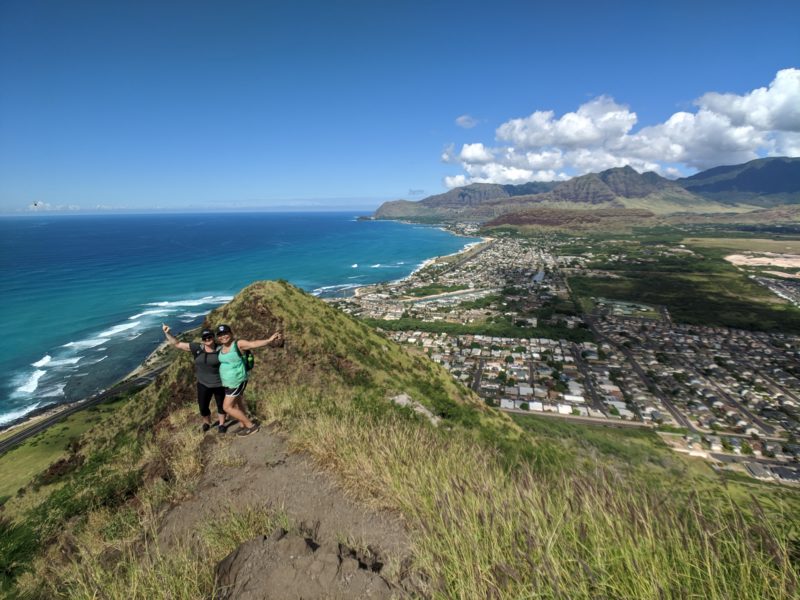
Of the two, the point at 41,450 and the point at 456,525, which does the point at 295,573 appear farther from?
the point at 41,450

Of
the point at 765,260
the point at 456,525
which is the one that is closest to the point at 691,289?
the point at 765,260

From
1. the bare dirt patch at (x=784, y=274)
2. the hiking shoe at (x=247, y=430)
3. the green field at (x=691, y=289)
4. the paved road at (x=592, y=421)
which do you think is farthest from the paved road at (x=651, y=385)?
the bare dirt patch at (x=784, y=274)

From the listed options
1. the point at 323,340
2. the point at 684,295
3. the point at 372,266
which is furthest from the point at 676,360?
the point at 372,266

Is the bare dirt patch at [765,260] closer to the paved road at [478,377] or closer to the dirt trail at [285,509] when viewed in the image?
the paved road at [478,377]

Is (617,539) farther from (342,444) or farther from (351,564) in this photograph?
(342,444)

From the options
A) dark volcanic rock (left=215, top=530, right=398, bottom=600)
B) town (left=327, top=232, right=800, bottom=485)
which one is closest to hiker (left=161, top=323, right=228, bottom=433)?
dark volcanic rock (left=215, top=530, right=398, bottom=600)

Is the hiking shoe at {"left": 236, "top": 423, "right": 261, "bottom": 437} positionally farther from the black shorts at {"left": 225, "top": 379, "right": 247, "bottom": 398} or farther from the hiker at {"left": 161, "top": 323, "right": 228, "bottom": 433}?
the black shorts at {"left": 225, "top": 379, "right": 247, "bottom": 398}
